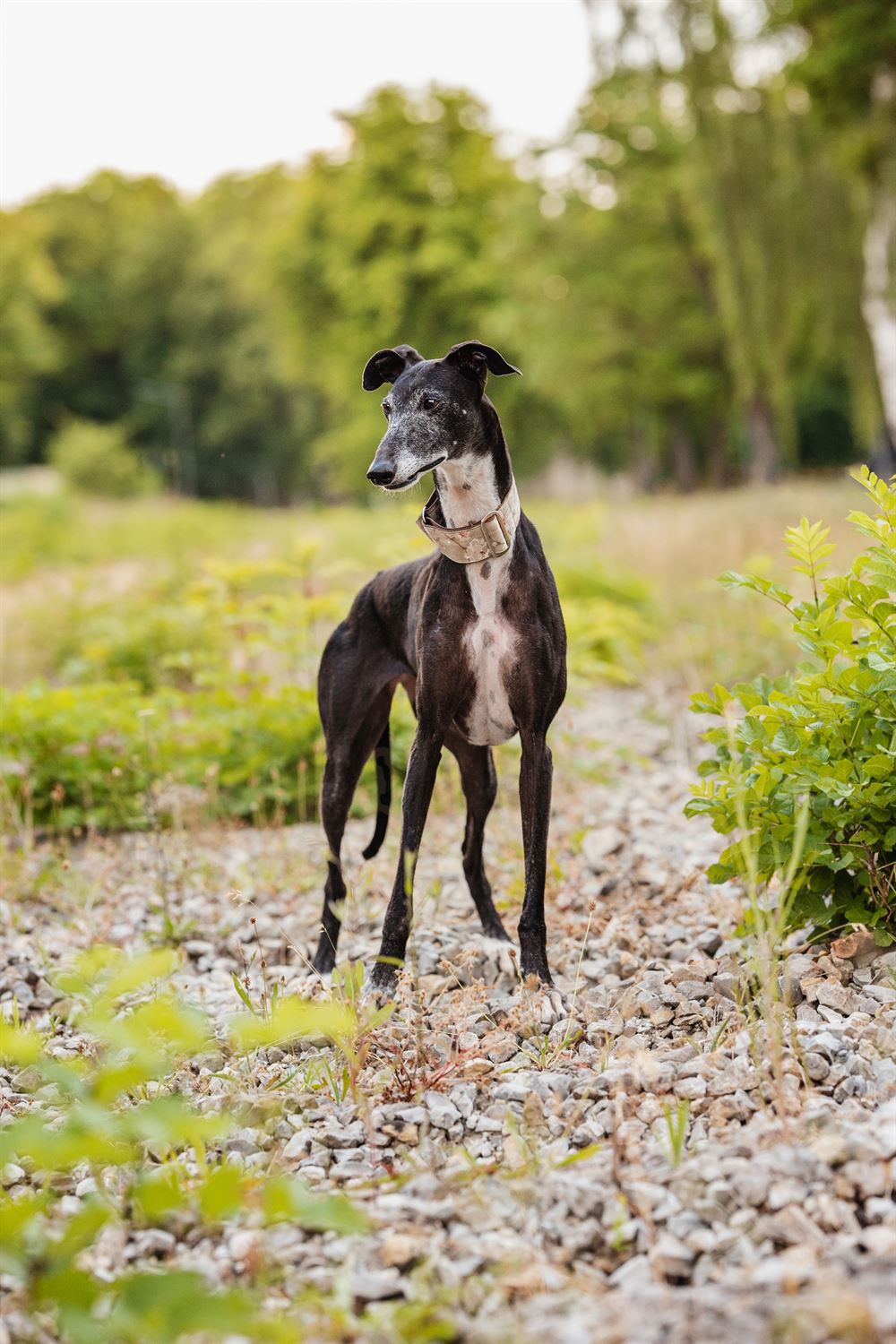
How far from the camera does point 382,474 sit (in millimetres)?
2994

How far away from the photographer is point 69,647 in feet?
32.4

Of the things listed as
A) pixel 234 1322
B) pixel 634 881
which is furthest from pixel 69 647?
pixel 234 1322

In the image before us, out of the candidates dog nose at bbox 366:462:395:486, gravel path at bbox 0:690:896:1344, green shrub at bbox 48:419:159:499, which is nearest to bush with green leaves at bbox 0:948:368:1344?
gravel path at bbox 0:690:896:1344

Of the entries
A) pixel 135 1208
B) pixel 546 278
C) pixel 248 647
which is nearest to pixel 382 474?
pixel 135 1208

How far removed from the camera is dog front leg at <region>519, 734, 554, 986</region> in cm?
346

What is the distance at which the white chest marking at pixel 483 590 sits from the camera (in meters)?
3.30

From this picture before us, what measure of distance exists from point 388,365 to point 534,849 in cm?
156

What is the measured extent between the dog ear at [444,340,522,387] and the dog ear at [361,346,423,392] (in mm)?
149

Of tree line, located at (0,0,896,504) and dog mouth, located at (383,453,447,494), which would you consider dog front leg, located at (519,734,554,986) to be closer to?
dog mouth, located at (383,453,447,494)

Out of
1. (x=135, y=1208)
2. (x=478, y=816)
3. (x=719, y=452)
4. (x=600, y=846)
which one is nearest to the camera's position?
(x=135, y=1208)

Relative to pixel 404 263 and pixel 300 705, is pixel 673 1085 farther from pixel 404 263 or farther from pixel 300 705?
pixel 404 263

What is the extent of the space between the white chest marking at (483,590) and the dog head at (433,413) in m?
0.09

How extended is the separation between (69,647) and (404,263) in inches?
1048

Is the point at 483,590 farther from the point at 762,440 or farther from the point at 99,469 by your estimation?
the point at 99,469
